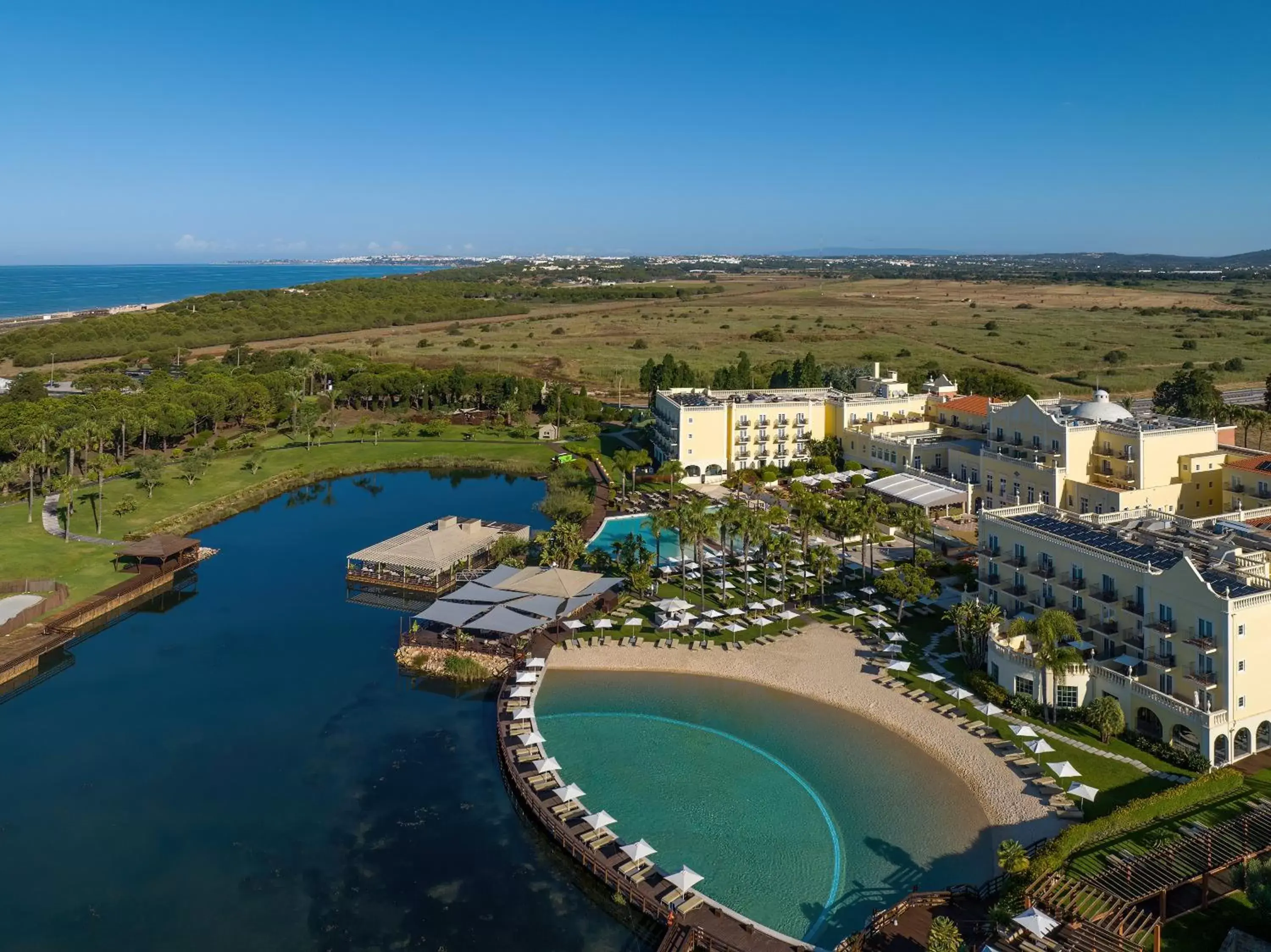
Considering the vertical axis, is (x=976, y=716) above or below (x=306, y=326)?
below

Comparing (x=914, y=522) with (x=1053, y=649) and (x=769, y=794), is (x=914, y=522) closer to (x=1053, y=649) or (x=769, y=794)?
(x=1053, y=649)

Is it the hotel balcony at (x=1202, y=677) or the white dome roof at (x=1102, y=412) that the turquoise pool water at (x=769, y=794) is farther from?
the white dome roof at (x=1102, y=412)

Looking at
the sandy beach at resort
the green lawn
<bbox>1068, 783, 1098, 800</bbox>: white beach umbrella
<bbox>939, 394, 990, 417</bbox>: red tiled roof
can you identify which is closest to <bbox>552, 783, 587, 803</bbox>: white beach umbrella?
the sandy beach at resort

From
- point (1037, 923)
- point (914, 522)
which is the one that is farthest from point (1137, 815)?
point (914, 522)

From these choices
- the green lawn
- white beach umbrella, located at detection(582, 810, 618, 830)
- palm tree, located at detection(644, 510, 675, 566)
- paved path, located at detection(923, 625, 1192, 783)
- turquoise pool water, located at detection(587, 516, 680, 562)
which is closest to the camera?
white beach umbrella, located at detection(582, 810, 618, 830)

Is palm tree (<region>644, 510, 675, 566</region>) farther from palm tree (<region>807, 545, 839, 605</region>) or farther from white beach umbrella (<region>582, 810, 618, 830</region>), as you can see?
white beach umbrella (<region>582, 810, 618, 830</region>)

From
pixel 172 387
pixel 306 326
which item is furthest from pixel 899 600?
pixel 306 326

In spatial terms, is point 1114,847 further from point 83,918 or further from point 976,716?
point 83,918
